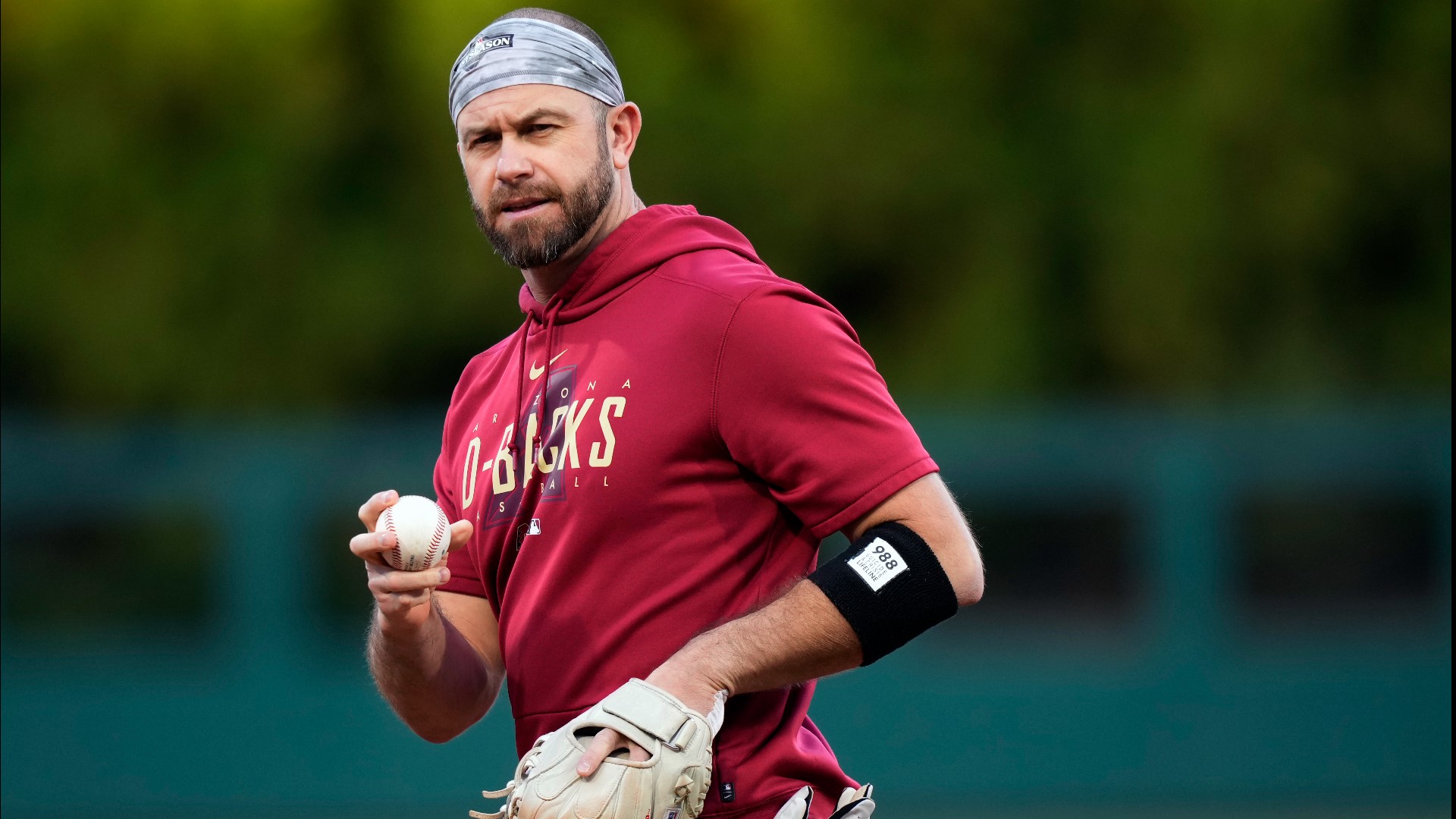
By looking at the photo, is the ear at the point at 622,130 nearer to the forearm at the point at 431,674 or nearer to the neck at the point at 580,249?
the neck at the point at 580,249

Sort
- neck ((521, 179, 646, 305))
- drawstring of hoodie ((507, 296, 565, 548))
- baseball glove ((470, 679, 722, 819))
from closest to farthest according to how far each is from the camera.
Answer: baseball glove ((470, 679, 722, 819))
drawstring of hoodie ((507, 296, 565, 548))
neck ((521, 179, 646, 305))

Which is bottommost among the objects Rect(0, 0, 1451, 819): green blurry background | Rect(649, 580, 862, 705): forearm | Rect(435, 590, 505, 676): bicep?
Rect(649, 580, 862, 705): forearm

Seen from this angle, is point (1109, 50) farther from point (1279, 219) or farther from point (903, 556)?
point (903, 556)

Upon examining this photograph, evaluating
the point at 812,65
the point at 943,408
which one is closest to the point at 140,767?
the point at 943,408

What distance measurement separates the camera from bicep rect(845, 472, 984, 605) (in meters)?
2.39

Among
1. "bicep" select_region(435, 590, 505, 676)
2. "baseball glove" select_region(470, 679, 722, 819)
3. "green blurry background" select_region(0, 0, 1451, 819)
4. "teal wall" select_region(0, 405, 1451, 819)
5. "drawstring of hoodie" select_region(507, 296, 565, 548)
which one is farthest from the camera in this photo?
"green blurry background" select_region(0, 0, 1451, 819)

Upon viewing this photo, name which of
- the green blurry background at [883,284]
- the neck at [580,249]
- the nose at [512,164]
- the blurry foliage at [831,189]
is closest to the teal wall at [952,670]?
the green blurry background at [883,284]

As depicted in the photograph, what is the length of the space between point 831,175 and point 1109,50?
208cm

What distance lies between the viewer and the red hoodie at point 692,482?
2.43 m

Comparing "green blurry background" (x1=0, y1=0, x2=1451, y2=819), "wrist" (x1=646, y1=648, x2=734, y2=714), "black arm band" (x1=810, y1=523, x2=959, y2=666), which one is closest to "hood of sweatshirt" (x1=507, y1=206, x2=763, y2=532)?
"wrist" (x1=646, y1=648, x2=734, y2=714)

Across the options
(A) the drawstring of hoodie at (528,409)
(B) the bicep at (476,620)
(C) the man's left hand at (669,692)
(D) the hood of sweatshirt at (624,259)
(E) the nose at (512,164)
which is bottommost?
(C) the man's left hand at (669,692)

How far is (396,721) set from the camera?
885 centimetres

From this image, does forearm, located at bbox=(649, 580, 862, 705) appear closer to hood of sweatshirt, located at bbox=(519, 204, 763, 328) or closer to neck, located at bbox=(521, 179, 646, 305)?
hood of sweatshirt, located at bbox=(519, 204, 763, 328)

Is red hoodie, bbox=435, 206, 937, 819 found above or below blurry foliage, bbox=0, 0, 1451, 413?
below
